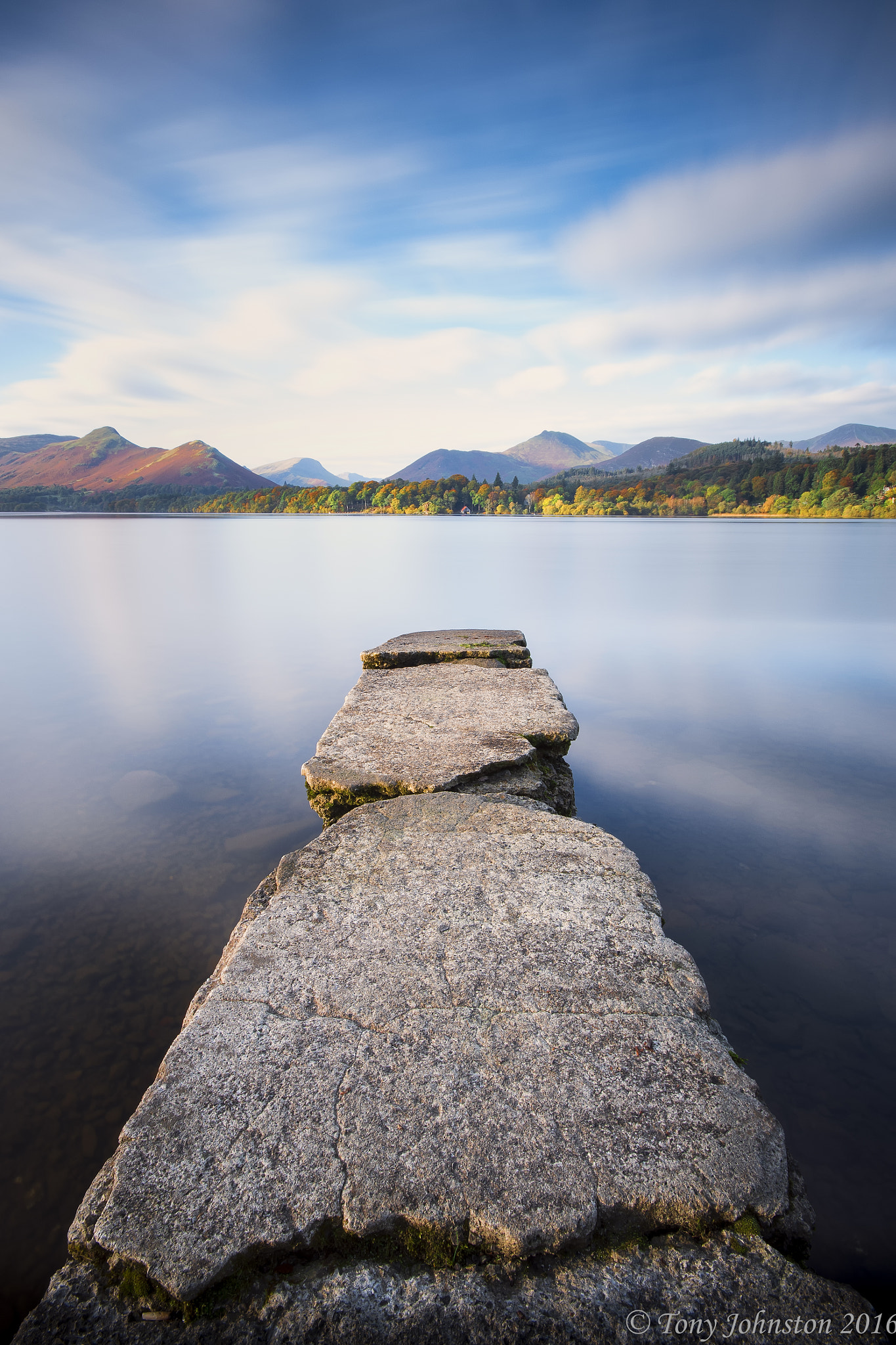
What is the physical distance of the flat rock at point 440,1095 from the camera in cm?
130

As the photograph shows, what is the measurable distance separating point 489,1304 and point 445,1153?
0.26 metres

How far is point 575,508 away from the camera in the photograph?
110 metres

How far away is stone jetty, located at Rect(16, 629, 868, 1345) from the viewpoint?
1.21 meters

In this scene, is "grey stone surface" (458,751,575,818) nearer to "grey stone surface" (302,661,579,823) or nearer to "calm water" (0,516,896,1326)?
"grey stone surface" (302,661,579,823)

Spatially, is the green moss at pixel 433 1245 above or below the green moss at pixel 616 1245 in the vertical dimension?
above

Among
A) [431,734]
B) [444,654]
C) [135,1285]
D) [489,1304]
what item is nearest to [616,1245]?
[489,1304]

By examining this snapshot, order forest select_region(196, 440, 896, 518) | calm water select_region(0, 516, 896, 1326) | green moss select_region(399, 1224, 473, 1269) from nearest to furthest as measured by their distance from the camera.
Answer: green moss select_region(399, 1224, 473, 1269) → calm water select_region(0, 516, 896, 1326) → forest select_region(196, 440, 896, 518)

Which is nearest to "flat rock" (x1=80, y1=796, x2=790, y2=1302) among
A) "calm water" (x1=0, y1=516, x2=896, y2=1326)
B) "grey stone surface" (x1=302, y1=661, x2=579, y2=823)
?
"calm water" (x1=0, y1=516, x2=896, y2=1326)

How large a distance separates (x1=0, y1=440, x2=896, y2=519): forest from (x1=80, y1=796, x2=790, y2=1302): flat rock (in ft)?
280

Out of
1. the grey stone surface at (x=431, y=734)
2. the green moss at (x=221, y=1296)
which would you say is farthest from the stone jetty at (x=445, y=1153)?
the grey stone surface at (x=431, y=734)

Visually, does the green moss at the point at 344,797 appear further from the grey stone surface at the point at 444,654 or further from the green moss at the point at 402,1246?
the grey stone surface at the point at 444,654

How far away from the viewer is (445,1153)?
4.60 feet

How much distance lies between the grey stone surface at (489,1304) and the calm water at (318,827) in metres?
0.94

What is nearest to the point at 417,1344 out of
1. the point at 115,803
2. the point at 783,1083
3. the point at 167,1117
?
the point at 167,1117
